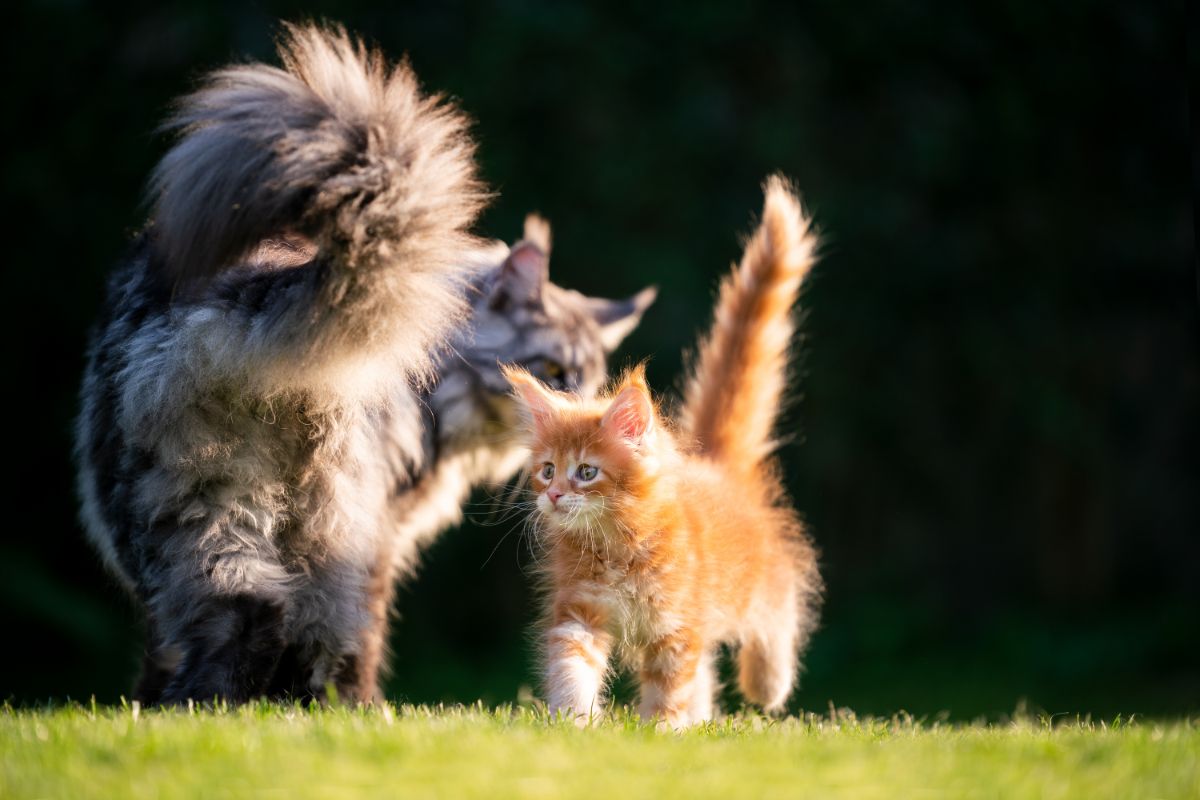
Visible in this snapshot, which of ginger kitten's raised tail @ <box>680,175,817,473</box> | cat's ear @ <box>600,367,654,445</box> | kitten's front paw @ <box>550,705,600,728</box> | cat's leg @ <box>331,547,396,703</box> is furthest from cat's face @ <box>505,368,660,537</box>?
ginger kitten's raised tail @ <box>680,175,817,473</box>

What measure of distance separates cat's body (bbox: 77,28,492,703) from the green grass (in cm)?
53

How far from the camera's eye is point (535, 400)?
3949 millimetres

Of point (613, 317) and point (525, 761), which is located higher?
point (613, 317)

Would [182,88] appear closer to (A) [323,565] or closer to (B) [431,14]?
(B) [431,14]

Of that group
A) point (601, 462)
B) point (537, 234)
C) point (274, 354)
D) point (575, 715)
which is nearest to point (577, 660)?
point (575, 715)

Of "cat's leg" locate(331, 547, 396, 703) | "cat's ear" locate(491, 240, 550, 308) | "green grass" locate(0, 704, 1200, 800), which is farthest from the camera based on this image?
"cat's ear" locate(491, 240, 550, 308)

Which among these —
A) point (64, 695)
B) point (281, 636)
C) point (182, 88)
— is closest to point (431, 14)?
point (182, 88)

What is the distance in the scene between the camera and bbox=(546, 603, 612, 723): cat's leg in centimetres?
358

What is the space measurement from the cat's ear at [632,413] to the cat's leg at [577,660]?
0.54 meters

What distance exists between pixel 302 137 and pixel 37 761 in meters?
1.74

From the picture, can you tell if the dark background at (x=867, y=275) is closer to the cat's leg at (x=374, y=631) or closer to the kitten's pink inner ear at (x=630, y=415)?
the cat's leg at (x=374, y=631)

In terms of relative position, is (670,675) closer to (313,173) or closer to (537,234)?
(313,173)

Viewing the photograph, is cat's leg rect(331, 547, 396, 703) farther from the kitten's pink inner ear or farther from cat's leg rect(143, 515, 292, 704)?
the kitten's pink inner ear

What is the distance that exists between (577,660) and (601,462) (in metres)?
0.59
